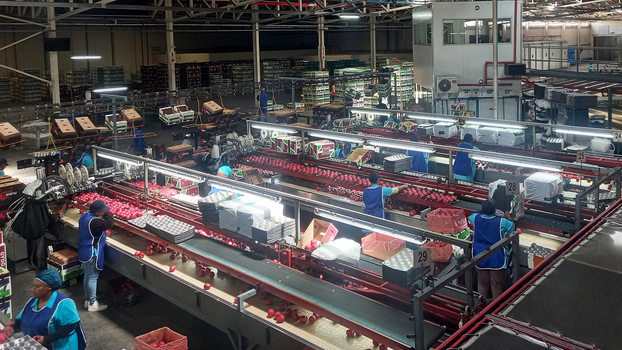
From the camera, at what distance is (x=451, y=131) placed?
12.0 m

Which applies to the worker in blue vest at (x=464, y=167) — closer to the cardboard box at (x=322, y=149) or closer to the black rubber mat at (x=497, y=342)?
the cardboard box at (x=322, y=149)

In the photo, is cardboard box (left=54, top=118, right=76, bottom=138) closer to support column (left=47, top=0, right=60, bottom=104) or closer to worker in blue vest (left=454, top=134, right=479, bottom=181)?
support column (left=47, top=0, right=60, bottom=104)

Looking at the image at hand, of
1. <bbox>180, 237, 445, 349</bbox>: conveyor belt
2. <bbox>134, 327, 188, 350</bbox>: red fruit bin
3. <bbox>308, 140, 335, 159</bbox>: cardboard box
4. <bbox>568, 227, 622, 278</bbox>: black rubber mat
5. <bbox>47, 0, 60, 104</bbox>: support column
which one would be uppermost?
<bbox>47, 0, 60, 104</bbox>: support column

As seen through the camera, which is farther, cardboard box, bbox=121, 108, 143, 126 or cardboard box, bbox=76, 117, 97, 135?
cardboard box, bbox=121, 108, 143, 126

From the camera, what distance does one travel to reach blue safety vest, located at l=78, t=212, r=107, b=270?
22.4ft

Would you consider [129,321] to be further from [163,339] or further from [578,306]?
[578,306]

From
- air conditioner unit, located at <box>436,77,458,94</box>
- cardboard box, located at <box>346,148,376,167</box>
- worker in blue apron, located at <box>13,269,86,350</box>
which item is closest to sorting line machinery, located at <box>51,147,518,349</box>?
worker in blue apron, located at <box>13,269,86,350</box>

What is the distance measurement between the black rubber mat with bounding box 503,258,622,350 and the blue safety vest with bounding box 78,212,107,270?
5303 mm

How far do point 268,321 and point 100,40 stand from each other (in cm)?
2501

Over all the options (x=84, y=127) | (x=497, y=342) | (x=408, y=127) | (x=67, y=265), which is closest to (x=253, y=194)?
(x=67, y=265)

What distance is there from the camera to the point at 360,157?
10055mm

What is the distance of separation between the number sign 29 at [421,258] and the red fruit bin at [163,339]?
6.84 feet

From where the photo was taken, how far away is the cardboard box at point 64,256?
7.71m

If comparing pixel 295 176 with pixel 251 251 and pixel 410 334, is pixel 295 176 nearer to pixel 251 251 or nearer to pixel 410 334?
pixel 251 251
